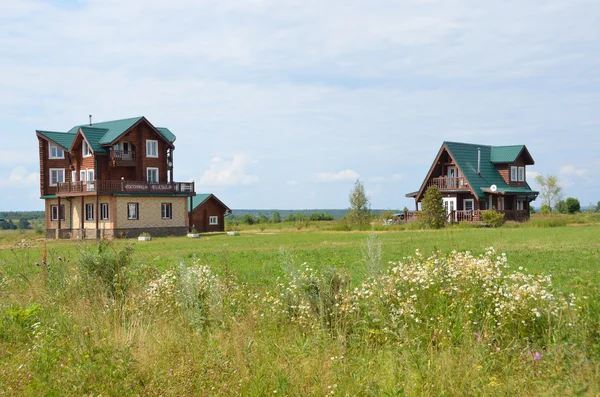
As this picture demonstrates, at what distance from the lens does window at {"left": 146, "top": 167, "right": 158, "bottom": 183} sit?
4679 centimetres

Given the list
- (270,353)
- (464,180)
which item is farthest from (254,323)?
(464,180)

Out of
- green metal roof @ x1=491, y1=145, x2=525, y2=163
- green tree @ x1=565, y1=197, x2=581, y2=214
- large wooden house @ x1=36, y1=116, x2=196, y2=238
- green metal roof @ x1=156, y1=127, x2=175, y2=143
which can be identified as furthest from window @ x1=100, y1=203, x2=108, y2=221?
green tree @ x1=565, y1=197, x2=581, y2=214

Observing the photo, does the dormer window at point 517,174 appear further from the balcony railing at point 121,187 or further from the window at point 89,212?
the window at point 89,212

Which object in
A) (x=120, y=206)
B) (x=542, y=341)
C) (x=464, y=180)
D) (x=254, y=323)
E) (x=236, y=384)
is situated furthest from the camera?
(x=464, y=180)

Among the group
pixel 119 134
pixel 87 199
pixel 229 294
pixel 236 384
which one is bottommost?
pixel 236 384

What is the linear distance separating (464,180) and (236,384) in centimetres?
4676

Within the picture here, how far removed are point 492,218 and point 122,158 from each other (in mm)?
27168

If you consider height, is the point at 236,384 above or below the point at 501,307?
below

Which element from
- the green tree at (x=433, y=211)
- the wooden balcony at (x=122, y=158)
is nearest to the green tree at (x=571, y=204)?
the green tree at (x=433, y=211)

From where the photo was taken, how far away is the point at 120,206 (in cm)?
4322

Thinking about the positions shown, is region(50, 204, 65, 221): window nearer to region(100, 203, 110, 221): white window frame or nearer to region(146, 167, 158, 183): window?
region(100, 203, 110, 221): white window frame

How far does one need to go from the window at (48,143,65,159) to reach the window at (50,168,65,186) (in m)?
1.04

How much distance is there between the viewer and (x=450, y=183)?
169ft

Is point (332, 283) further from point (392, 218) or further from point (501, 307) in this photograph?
point (392, 218)
